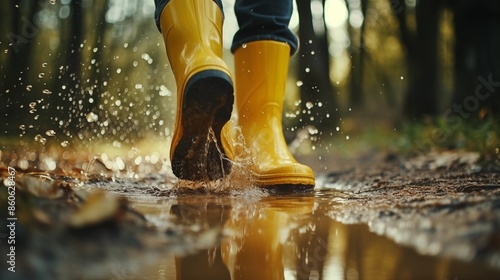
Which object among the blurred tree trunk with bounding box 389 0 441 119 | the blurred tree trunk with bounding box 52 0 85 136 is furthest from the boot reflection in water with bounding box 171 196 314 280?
the blurred tree trunk with bounding box 52 0 85 136

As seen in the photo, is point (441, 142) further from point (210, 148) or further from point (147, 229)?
point (147, 229)

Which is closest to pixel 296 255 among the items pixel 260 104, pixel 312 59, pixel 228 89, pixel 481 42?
pixel 228 89

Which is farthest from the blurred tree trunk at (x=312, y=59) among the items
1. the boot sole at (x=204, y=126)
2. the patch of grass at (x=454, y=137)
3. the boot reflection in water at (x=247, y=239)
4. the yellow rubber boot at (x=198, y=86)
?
the boot reflection in water at (x=247, y=239)

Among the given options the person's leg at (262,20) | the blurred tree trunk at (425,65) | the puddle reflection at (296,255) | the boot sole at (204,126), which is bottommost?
the puddle reflection at (296,255)

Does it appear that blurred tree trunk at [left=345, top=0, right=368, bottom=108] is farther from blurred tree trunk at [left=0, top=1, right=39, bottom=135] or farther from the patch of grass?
blurred tree trunk at [left=0, top=1, right=39, bottom=135]

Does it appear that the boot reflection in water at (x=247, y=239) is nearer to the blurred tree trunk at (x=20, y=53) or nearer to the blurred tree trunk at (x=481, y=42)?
the blurred tree trunk at (x=481, y=42)

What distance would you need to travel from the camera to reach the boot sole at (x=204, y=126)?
5.90 feet

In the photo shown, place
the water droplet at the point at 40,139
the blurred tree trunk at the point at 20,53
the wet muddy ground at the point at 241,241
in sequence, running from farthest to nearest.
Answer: the blurred tree trunk at the point at 20,53
the water droplet at the point at 40,139
the wet muddy ground at the point at 241,241

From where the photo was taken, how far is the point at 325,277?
0.72m

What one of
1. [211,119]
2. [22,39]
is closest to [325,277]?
[211,119]

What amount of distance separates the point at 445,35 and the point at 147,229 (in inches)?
521

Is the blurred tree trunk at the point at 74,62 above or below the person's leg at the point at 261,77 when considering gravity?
above

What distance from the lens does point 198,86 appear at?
1.80 m

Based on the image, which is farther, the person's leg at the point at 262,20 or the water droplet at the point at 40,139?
the water droplet at the point at 40,139
